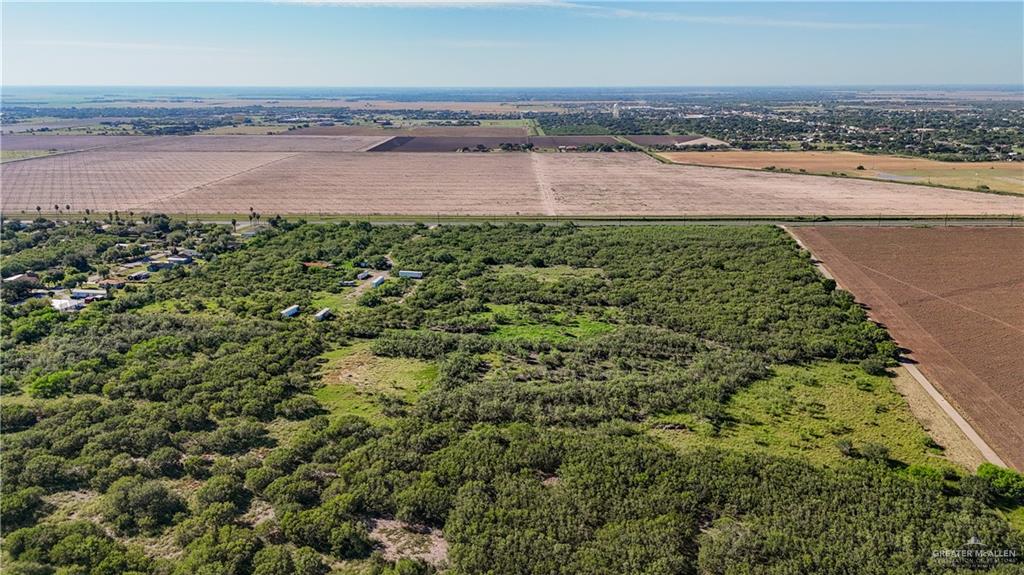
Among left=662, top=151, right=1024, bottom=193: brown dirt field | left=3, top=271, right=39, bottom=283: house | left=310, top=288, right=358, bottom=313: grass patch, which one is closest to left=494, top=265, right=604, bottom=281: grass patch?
left=310, top=288, right=358, bottom=313: grass patch

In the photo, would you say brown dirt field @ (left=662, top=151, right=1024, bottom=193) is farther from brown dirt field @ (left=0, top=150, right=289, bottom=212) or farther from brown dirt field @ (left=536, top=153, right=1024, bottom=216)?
brown dirt field @ (left=0, top=150, right=289, bottom=212)

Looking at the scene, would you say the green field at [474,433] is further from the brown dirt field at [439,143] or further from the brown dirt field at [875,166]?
the brown dirt field at [439,143]

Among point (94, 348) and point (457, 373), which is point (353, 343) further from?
point (94, 348)

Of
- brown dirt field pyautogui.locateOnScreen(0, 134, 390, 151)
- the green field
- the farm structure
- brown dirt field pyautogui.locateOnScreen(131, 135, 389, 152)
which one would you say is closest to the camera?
the green field

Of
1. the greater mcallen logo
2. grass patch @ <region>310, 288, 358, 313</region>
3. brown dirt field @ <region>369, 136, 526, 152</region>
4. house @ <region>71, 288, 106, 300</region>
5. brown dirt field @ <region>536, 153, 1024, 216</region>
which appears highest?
brown dirt field @ <region>369, 136, 526, 152</region>

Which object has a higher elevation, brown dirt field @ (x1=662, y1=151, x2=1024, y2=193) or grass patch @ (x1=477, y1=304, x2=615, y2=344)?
brown dirt field @ (x1=662, y1=151, x2=1024, y2=193)

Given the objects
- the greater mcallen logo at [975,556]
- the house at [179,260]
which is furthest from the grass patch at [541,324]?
the house at [179,260]

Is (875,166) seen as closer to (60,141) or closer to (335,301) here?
(335,301)
